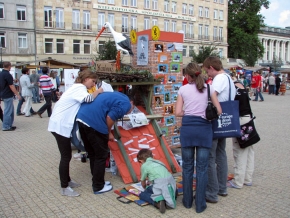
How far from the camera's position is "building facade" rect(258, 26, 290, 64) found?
74.2 meters

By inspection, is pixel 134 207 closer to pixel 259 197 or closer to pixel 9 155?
pixel 259 197

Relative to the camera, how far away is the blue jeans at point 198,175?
3.98 meters

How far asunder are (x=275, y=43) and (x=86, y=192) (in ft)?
269

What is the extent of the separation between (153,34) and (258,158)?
10.2 feet

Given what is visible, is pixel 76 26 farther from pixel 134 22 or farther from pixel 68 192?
pixel 68 192

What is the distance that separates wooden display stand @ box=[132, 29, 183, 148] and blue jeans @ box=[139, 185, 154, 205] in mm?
2060

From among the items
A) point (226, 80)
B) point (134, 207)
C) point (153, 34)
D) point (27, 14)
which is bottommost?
point (134, 207)

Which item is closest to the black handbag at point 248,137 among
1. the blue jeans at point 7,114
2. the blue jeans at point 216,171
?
the blue jeans at point 216,171

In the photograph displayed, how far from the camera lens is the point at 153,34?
611cm

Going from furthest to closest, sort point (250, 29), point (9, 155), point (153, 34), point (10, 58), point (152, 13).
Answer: point (250, 29)
point (152, 13)
point (10, 58)
point (9, 155)
point (153, 34)

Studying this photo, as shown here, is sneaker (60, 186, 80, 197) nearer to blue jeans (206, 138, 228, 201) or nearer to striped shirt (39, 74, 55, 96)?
blue jeans (206, 138, 228, 201)

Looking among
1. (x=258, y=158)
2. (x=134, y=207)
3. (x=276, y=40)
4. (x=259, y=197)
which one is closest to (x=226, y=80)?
(x=259, y=197)

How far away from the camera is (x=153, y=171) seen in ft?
13.7

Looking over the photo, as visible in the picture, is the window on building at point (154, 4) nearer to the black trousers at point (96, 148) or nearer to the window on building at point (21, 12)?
the window on building at point (21, 12)
